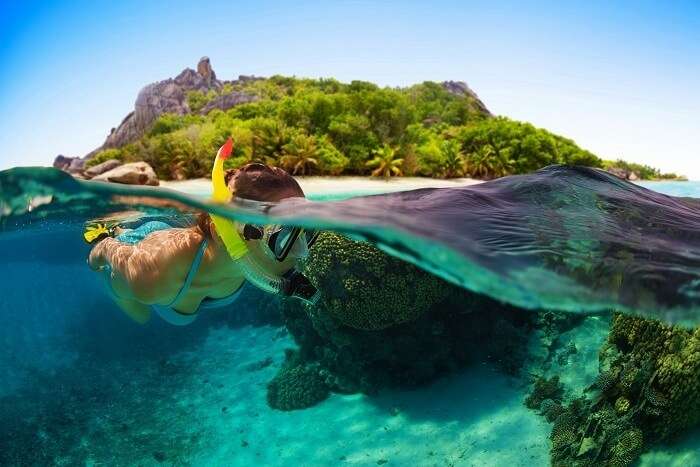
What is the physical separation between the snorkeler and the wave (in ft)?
0.42

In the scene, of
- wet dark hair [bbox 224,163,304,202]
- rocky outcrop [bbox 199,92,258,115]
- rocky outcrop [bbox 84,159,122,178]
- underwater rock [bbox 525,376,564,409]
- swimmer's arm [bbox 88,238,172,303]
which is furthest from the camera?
rocky outcrop [bbox 199,92,258,115]

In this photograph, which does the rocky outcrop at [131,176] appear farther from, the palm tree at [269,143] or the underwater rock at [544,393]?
the underwater rock at [544,393]

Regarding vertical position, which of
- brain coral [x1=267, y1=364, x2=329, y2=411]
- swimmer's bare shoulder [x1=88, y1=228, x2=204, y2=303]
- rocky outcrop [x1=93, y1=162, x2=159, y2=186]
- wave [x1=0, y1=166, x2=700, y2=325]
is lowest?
brain coral [x1=267, y1=364, x2=329, y2=411]

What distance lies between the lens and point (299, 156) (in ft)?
92.6

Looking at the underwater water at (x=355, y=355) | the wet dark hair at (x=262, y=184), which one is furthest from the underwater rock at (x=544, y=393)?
the wet dark hair at (x=262, y=184)

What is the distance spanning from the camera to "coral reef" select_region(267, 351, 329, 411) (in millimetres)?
7609

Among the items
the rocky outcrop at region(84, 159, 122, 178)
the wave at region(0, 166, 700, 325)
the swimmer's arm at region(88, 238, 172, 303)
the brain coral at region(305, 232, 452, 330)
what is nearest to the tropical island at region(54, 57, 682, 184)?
the rocky outcrop at region(84, 159, 122, 178)

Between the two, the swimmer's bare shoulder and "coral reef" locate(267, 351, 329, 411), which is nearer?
the swimmer's bare shoulder

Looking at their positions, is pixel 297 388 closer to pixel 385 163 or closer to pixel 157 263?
pixel 157 263

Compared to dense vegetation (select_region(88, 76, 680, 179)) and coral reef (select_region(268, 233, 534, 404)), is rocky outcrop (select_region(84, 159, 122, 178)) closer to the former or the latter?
dense vegetation (select_region(88, 76, 680, 179))

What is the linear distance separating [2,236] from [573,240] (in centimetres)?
855

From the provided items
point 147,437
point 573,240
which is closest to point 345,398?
point 147,437

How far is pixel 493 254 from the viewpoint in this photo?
2.33 metres

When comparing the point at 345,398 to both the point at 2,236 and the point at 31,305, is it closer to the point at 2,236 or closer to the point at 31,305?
Answer: the point at 31,305
